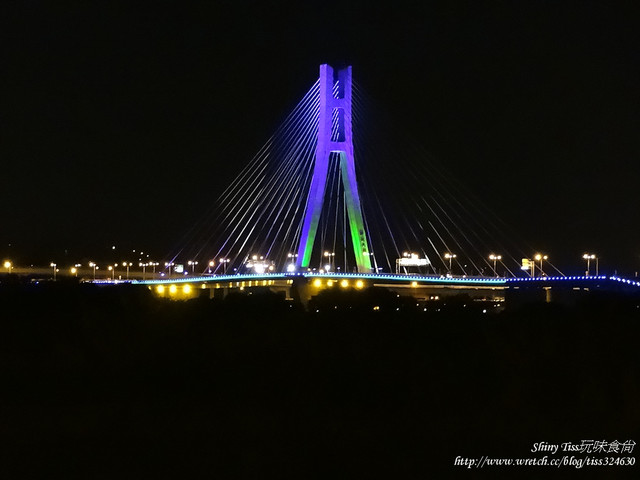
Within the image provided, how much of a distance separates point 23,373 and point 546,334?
8075 millimetres

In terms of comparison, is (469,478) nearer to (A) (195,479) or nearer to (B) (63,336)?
(A) (195,479)

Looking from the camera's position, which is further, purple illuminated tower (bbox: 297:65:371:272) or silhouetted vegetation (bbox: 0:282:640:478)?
purple illuminated tower (bbox: 297:65:371:272)

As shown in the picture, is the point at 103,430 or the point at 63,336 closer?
the point at 103,430

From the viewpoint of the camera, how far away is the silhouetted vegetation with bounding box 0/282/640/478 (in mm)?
7539

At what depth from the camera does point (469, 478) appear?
691cm

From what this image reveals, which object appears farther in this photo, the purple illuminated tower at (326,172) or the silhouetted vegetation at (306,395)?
the purple illuminated tower at (326,172)

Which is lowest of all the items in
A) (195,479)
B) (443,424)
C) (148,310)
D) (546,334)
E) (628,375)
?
(195,479)

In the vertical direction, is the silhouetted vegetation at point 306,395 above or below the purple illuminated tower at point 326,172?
below

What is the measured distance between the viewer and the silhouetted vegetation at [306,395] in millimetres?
7539

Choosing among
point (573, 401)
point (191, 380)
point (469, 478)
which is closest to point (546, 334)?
point (573, 401)

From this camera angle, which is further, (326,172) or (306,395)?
(326,172)

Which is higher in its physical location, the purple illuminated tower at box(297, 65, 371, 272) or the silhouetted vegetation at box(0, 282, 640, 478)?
the purple illuminated tower at box(297, 65, 371, 272)

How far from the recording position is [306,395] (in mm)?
10602

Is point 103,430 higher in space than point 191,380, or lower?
lower
